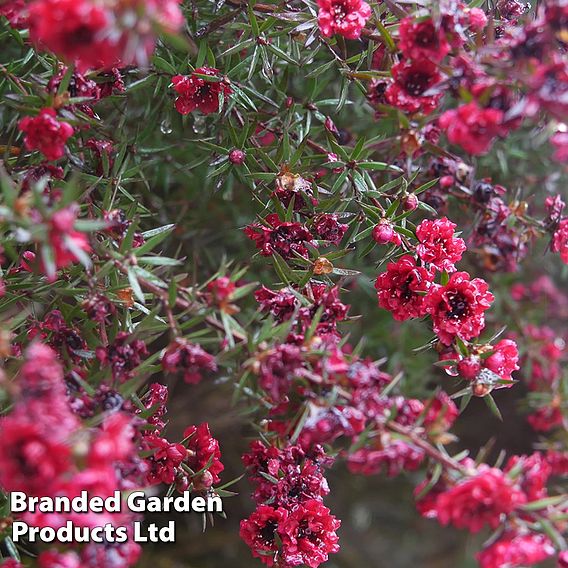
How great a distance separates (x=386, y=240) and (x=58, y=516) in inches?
28.4

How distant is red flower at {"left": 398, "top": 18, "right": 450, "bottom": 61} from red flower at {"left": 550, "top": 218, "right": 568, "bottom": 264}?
0.53 metres

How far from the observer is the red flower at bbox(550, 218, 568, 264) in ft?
4.29

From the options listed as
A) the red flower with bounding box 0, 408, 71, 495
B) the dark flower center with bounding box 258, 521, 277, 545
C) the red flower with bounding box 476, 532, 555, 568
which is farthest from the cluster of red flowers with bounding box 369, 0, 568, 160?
the dark flower center with bounding box 258, 521, 277, 545

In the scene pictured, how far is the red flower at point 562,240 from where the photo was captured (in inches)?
51.4

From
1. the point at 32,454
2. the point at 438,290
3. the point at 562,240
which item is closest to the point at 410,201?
the point at 438,290

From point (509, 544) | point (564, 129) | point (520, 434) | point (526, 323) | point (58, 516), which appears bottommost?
point (520, 434)

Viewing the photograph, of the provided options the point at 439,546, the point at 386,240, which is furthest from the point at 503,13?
the point at 439,546

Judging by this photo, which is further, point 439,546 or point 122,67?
point 439,546

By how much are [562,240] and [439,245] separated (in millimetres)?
289

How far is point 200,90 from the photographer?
4.22 feet

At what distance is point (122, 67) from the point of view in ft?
4.12

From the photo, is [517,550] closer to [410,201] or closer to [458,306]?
[458,306]

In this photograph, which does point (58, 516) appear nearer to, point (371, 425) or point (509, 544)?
point (371, 425)

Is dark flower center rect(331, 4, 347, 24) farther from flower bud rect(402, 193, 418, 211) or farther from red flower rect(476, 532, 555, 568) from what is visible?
red flower rect(476, 532, 555, 568)
